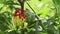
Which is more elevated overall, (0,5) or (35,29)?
(0,5)

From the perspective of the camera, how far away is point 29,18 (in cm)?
97

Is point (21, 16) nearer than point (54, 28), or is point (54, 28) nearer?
point (21, 16)

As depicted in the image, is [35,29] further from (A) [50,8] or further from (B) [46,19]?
(A) [50,8]

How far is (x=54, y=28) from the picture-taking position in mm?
934

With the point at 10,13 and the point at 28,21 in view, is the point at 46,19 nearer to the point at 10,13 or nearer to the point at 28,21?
the point at 28,21

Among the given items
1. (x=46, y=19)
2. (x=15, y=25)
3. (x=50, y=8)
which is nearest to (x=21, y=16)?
(x=15, y=25)

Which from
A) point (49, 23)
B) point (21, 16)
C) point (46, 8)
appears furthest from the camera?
point (46, 8)

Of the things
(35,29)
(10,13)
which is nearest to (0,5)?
(10,13)

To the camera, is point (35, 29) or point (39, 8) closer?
point (35, 29)

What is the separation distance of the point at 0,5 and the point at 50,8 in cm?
30

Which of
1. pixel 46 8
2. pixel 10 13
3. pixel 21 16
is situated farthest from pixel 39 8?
pixel 21 16

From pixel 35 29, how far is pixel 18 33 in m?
0.10

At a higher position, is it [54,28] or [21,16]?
[21,16]

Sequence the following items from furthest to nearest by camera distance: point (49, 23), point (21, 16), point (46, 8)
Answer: point (46, 8) → point (49, 23) → point (21, 16)
